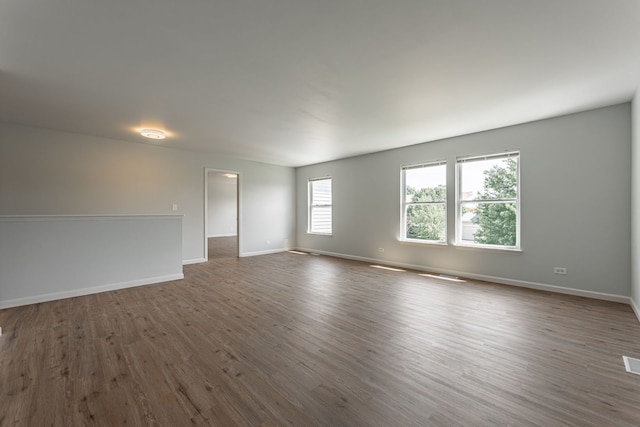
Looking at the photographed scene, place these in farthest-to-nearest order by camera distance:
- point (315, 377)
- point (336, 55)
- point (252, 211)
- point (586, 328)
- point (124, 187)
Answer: point (252, 211) < point (124, 187) < point (586, 328) < point (336, 55) < point (315, 377)

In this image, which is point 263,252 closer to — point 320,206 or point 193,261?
point 193,261

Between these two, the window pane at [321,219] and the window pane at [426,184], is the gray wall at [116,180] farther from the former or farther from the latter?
the window pane at [426,184]

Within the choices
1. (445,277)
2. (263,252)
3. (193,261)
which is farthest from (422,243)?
(193,261)

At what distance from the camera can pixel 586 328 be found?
8.98 ft

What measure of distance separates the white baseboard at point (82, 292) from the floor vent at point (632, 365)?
5704mm

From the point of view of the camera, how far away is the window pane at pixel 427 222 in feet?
17.1

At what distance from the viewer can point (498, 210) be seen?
4.50 meters

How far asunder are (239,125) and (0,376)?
3.72 m

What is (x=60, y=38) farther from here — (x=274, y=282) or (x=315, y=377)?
(x=274, y=282)

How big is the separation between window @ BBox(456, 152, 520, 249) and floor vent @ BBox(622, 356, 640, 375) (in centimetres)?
232

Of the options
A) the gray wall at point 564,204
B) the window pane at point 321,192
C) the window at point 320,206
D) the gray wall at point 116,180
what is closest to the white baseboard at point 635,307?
the gray wall at point 564,204

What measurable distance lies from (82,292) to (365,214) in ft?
17.8

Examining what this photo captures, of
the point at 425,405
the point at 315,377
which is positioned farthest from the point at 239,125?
the point at 425,405

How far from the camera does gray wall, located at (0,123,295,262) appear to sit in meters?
4.36
